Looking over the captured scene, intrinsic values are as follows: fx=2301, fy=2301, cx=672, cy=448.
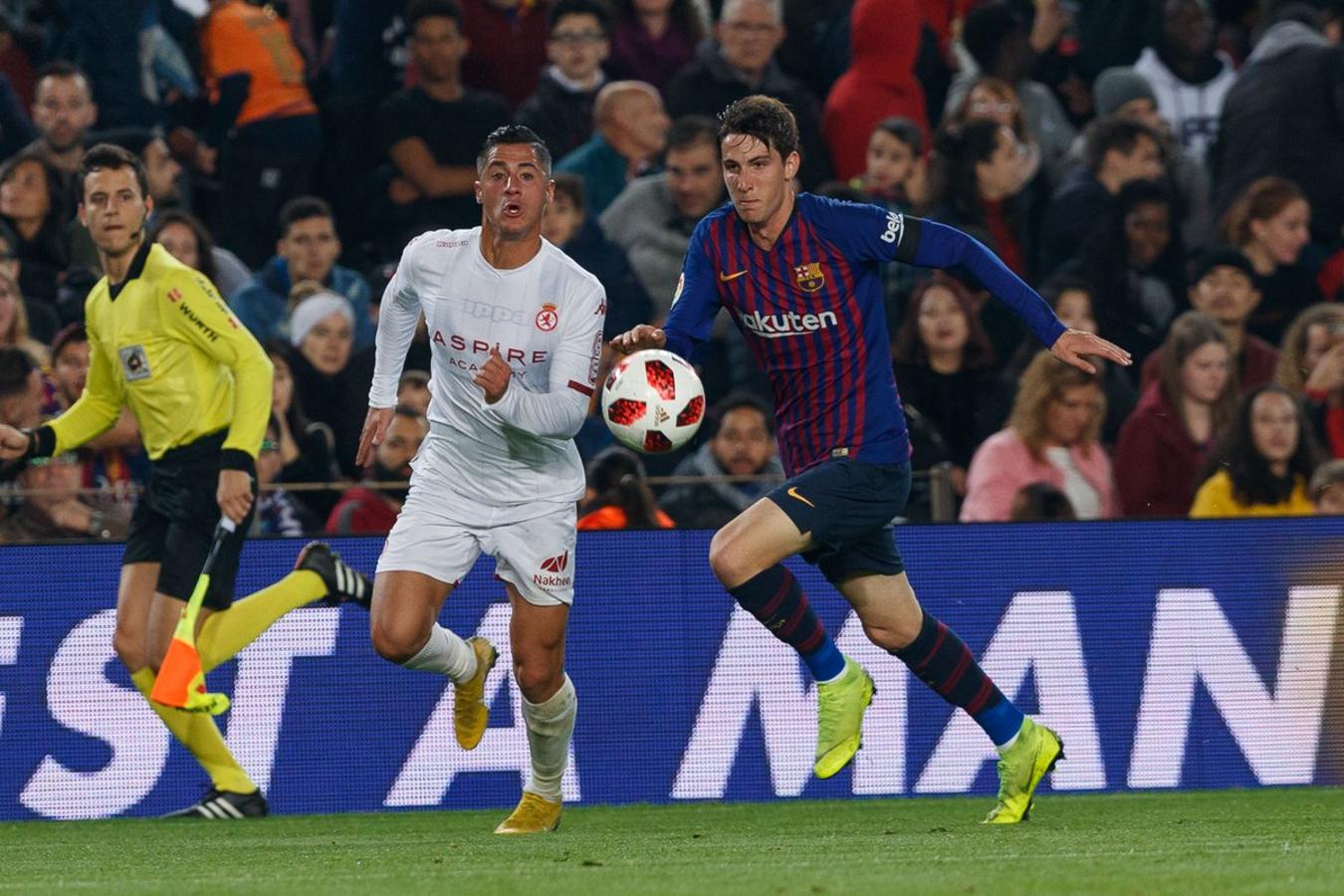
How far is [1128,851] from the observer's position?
23.1ft

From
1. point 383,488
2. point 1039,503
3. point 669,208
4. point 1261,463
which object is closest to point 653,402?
point 383,488

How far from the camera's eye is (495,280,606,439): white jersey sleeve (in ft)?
25.2

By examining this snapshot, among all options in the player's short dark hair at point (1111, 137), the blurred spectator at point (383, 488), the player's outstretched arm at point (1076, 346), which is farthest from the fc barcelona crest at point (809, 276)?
→ the player's short dark hair at point (1111, 137)

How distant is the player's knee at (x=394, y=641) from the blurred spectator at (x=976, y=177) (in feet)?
19.0

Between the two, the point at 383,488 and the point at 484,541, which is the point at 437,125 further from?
the point at 484,541

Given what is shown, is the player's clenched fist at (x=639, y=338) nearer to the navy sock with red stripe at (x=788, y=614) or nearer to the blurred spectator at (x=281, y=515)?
the navy sock with red stripe at (x=788, y=614)

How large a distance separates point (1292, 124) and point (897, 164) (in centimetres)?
244

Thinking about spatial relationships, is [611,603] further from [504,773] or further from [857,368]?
[857,368]

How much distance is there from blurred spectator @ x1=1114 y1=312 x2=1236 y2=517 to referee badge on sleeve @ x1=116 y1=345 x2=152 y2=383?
488 centimetres

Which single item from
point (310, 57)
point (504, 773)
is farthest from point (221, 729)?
point (310, 57)

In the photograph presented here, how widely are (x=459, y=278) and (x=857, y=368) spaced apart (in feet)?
4.67

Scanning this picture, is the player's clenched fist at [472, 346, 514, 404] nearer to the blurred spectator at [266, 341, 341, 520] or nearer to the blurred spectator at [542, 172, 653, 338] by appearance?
the blurred spectator at [266, 341, 341, 520]

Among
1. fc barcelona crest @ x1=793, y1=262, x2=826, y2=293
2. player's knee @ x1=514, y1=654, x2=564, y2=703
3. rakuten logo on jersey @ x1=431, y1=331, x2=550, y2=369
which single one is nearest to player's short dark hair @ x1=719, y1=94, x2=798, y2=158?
fc barcelona crest @ x1=793, y1=262, x2=826, y2=293

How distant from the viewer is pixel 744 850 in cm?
737
